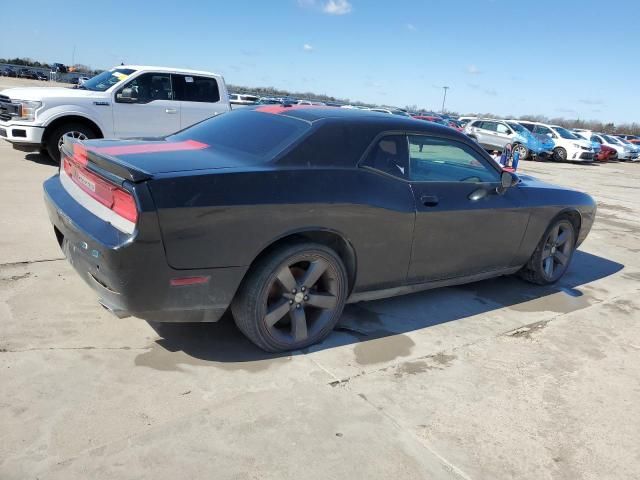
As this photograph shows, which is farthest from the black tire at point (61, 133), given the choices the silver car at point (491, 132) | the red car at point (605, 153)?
the red car at point (605, 153)

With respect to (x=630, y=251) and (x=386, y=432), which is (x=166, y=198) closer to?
(x=386, y=432)

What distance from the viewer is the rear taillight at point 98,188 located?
2652 millimetres

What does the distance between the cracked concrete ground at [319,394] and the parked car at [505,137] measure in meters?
19.8

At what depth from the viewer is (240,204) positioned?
2846 mm

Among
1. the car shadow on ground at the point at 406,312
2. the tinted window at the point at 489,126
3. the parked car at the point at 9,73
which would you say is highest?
the parked car at the point at 9,73

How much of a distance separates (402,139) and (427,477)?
2303 millimetres

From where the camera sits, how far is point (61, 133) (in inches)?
331

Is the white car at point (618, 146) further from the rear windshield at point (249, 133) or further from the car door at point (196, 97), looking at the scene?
the rear windshield at point (249, 133)

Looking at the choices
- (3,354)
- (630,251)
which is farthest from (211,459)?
(630,251)

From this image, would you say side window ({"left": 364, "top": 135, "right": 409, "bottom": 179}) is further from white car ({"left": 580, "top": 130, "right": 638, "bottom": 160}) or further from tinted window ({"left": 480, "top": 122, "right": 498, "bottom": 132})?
white car ({"left": 580, "top": 130, "right": 638, "bottom": 160})

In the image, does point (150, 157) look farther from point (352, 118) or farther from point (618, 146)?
point (618, 146)

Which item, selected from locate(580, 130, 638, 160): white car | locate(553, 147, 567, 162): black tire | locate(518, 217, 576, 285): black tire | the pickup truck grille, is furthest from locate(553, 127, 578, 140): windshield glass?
the pickup truck grille

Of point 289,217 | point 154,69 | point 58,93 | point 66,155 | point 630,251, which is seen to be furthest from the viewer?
point 154,69

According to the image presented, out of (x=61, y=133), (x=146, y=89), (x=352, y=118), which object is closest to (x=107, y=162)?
(x=352, y=118)
